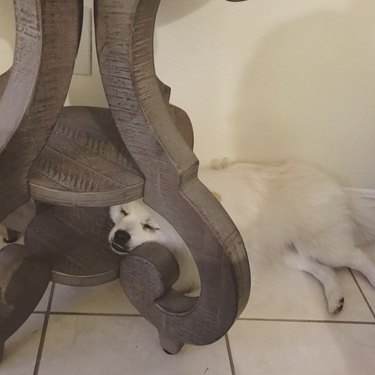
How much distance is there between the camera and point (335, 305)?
1041mm

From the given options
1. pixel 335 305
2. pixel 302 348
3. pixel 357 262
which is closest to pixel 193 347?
pixel 302 348

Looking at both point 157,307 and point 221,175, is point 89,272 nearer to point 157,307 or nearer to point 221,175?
point 157,307

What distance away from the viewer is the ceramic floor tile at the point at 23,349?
84 cm

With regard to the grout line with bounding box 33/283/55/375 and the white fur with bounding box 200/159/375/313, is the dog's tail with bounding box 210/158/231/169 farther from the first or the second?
the grout line with bounding box 33/283/55/375

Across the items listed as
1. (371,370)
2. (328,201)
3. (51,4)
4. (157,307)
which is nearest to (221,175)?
(328,201)

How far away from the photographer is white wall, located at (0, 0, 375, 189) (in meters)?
1.06

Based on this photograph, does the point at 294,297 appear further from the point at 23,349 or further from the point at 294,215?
the point at 23,349

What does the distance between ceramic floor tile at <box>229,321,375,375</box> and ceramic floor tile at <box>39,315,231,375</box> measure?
0.05 meters

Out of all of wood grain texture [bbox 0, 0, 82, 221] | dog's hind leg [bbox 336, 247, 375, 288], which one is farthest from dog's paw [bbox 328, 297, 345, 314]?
wood grain texture [bbox 0, 0, 82, 221]

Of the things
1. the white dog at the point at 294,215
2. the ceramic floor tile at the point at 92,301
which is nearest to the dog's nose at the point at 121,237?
the ceramic floor tile at the point at 92,301

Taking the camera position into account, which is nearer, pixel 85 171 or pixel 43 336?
pixel 85 171

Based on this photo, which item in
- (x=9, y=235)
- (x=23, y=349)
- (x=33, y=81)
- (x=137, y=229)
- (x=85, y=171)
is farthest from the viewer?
(x=9, y=235)

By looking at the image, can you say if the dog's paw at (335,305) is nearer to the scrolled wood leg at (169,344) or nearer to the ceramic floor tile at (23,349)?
the scrolled wood leg at (169,344)

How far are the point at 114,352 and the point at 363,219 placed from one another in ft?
2.40
